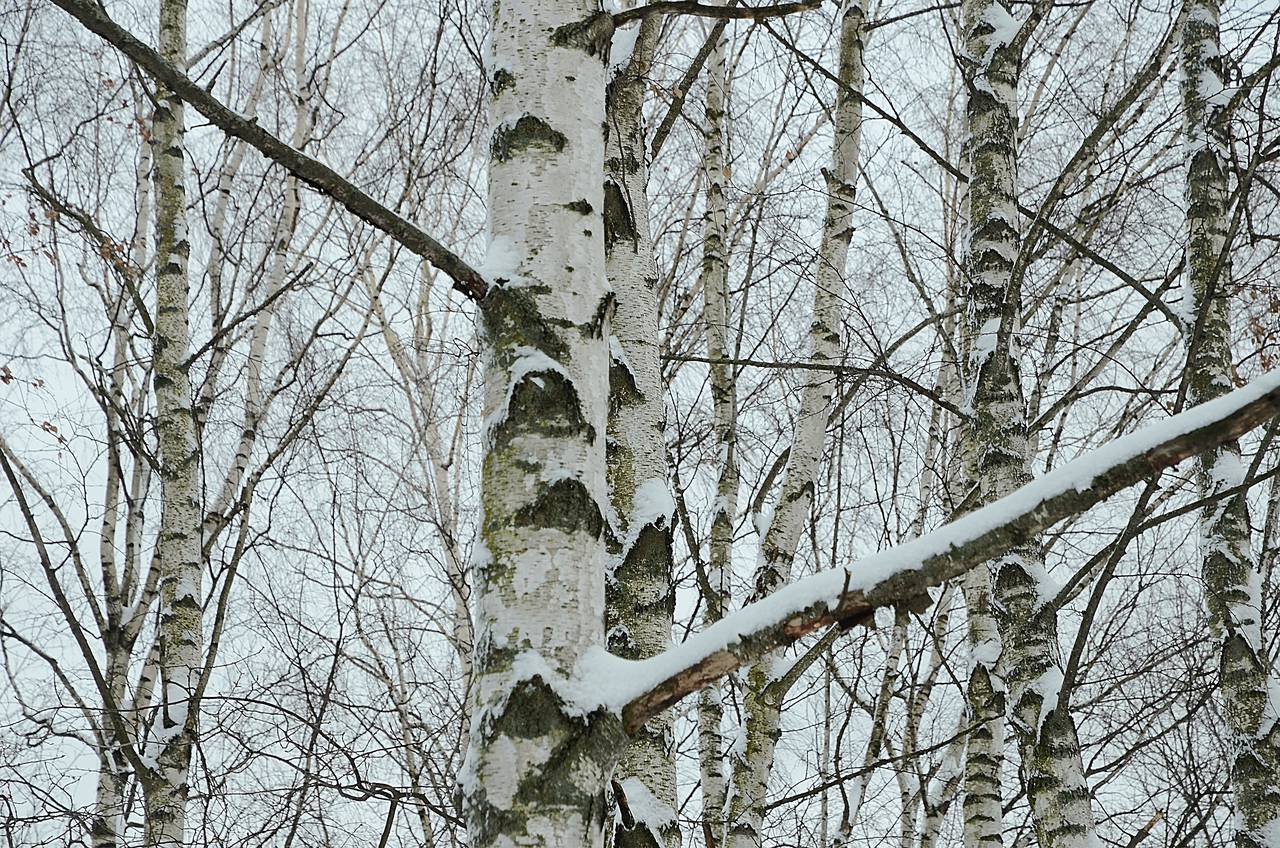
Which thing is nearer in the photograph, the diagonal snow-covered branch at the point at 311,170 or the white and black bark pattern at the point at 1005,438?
the diagonal snow-covered branch at the point at 311,170

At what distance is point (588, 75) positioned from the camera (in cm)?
147

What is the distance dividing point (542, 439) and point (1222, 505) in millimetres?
2754

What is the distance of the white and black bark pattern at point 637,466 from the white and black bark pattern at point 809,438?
1269 mm

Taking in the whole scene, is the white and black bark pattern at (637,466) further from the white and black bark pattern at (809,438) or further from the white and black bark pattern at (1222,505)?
the white and black bark pattern at (1222,505)

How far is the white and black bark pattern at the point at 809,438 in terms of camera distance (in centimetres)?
337

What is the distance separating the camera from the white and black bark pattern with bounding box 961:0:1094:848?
96.3 inches

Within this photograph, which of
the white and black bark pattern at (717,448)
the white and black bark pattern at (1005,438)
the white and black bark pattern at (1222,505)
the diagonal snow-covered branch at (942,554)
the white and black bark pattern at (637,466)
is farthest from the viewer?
the white and black bark pattern at (717,448)

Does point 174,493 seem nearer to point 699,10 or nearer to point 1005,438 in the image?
point 1005,438

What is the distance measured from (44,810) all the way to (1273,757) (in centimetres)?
402

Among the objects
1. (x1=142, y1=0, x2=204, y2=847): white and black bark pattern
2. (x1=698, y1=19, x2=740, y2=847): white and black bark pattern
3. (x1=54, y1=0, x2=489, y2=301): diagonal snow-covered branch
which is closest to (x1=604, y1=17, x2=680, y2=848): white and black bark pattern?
(x1=54, y1=0, x2=489, y2=301): diagonal snow-covered branch

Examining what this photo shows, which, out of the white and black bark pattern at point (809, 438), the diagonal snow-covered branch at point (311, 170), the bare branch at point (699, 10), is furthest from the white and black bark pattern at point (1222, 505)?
the diagonal snow-covered branch at point (311, 170)

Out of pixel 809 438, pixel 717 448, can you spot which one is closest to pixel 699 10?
pixel 809 438

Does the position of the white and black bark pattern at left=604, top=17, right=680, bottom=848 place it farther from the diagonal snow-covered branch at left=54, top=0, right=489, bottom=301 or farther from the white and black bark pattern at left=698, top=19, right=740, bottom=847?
the white and black bark pattern at left=698, top=19, right=740, bottom=847

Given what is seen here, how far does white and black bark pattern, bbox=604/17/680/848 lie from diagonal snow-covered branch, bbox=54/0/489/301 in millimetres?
656
